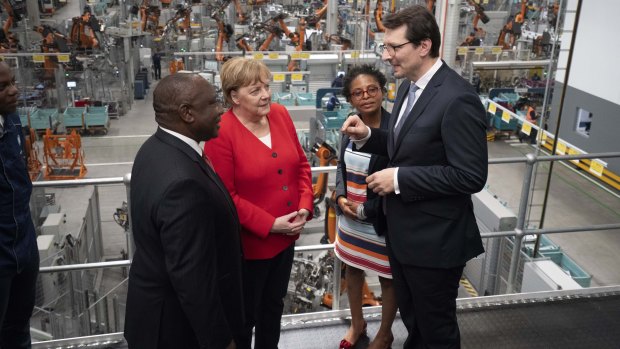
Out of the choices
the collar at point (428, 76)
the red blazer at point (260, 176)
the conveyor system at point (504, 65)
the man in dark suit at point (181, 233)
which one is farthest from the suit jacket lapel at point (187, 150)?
the conveyor system at point (504, 65)

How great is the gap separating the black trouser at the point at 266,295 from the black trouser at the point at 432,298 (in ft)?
1.57

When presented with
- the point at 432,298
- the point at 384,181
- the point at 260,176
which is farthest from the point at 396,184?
the point at 260,176

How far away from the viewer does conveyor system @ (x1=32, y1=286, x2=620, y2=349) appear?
285 centimetres

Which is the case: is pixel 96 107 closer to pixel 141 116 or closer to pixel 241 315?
pixel 141 116

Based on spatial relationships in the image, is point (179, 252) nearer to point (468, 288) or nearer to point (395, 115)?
point (395, 115)

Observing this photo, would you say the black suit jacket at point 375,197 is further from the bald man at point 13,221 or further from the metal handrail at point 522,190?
the bald man at point 13,221

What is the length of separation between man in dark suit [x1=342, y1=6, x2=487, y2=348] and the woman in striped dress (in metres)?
0.28

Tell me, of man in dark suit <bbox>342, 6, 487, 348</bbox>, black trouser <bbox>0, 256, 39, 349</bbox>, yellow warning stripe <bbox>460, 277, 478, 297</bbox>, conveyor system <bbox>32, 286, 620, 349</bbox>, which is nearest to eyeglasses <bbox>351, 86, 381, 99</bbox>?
man in dark suit <bbox>342, 6, 487, 348</bbox>

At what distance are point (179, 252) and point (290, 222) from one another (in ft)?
2.30

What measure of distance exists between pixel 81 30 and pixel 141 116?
104 inches

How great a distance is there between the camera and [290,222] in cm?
224

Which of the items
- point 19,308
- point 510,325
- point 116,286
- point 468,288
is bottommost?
point 468,288

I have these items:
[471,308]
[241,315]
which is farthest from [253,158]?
[471,308]

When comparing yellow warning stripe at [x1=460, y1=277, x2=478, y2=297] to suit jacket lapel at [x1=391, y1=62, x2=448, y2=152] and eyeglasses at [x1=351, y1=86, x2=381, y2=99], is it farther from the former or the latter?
suit jacket lapel at [x1=391, y1=62, x2=448, y2=152]
